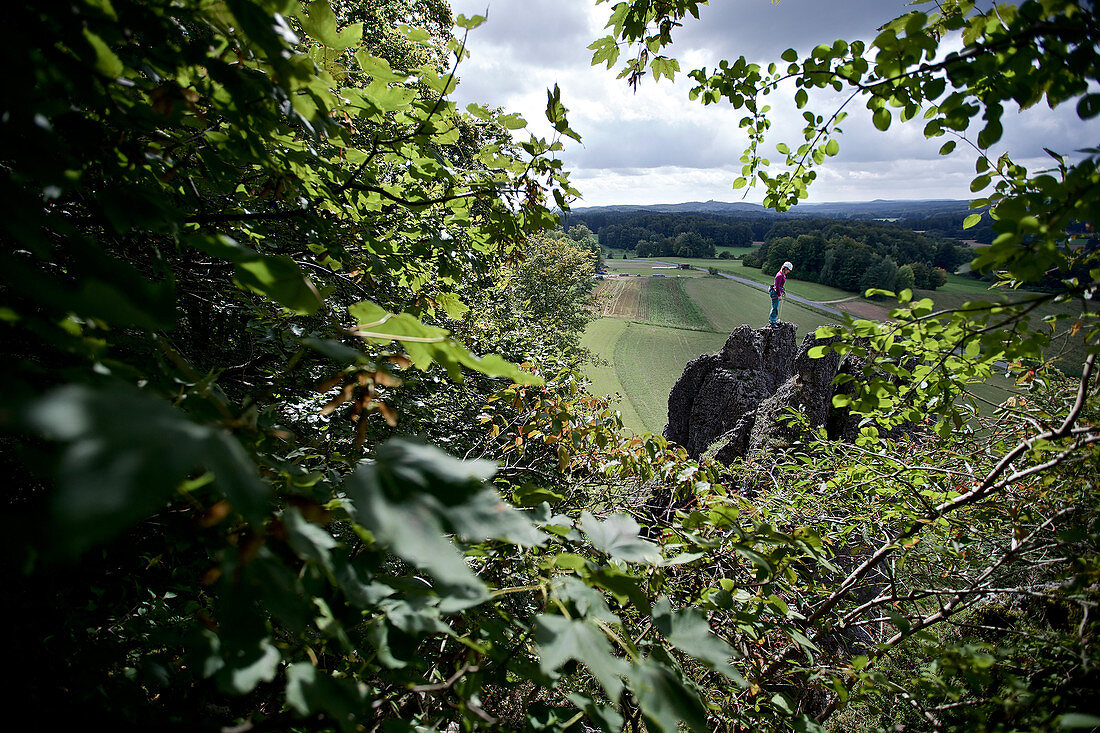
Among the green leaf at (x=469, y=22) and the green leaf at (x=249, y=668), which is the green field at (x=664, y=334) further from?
the green leaf at (x=249, y=668)

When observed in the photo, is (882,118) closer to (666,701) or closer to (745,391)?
(666,701)

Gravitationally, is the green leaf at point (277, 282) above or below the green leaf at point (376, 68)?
below

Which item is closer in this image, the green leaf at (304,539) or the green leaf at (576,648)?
the green leaf at (304,539)

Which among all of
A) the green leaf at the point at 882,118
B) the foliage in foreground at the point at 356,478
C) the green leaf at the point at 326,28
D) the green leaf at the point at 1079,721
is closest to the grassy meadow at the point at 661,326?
the foliage in foreground at the point at 356,478

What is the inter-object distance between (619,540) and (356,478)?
0.70 metres

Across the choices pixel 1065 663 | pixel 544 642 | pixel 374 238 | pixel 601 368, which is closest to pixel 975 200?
pixel 1065 663

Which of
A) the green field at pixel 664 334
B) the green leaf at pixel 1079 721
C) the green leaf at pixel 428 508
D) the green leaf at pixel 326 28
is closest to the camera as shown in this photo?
the green leaf at pixel 428 508

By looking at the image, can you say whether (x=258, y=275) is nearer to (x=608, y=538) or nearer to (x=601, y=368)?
(x=608, y=538)

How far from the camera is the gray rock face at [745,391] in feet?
45.7

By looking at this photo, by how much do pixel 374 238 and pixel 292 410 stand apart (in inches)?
119

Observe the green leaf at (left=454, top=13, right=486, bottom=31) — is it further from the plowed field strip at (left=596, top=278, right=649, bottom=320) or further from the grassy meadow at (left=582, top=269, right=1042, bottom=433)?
the plowed field strip at (left=596, top=278, right=649, bottom=320)

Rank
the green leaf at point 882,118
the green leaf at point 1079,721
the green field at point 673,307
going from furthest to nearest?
the green field at point 673,307 < the green leaf at point 882,118 < the green leaf at point 1079,721

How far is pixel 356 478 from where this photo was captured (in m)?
0.67

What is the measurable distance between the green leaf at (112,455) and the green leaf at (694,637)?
0.89m
